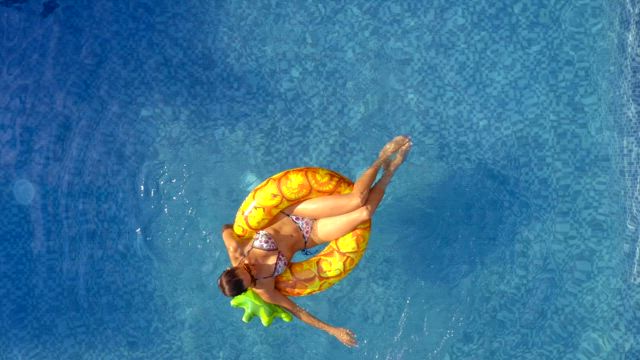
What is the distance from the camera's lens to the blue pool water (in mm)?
4762

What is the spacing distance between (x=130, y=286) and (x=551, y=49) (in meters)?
4.20

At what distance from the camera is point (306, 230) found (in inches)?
154

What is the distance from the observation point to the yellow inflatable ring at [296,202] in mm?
3684

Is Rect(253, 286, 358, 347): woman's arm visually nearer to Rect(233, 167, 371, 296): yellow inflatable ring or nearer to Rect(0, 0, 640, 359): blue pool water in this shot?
Rect(233, 167, 371, 296): yellow inflatable ring

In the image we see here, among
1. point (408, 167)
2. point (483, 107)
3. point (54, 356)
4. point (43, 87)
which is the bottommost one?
point (54, 356)

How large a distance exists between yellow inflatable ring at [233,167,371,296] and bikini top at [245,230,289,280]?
0.14m

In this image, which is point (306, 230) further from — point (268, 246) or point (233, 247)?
point (233, 247)

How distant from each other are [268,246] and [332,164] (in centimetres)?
160

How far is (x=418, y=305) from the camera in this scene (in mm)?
4934

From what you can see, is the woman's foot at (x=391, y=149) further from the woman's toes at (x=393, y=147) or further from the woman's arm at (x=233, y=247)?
the woman's arm at (x=233, y=247)

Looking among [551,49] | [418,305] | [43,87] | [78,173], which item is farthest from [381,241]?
[43,87]

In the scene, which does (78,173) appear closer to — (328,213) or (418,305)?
(328,213)

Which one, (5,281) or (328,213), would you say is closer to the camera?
(328,213)

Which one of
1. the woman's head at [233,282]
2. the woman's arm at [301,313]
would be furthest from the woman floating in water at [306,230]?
the woman's head at [233,282]
